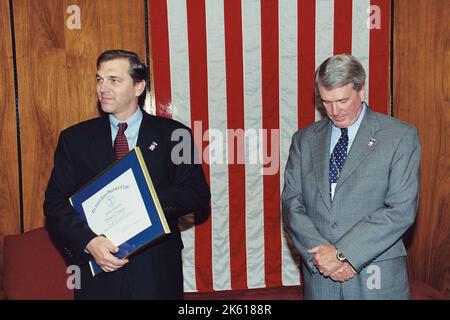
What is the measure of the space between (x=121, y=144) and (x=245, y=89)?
179 cm

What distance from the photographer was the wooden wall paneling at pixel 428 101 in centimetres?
416

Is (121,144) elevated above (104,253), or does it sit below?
above

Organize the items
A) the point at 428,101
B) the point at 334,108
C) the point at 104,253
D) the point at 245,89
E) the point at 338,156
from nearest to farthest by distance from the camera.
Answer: the point at 104,253, the point at 334,108, the point at 338,156, the point at 245,89, the point at 428,101

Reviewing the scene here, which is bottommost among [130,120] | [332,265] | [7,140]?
[332,265]

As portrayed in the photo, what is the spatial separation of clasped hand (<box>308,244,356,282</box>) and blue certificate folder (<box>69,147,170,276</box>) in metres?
0.65

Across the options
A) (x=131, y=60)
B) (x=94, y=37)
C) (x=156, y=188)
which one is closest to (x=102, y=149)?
(x=156, y=188)

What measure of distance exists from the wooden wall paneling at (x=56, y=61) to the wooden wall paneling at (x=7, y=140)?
0.20 feet

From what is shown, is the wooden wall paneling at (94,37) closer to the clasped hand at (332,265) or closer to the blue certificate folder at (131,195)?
the blue certificate folder at (131,195)

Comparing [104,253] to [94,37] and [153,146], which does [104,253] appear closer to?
[153,146]

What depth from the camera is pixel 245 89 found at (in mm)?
4086

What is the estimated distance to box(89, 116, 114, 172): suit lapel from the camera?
7.92 ft

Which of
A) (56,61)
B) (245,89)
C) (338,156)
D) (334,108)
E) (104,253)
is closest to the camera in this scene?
(104,253)

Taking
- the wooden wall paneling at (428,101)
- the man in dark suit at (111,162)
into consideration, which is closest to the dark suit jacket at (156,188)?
the man in dark suit at (111,162)

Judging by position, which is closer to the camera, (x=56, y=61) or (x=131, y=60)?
(x=131, y=60)
